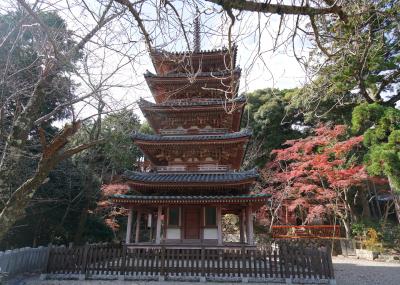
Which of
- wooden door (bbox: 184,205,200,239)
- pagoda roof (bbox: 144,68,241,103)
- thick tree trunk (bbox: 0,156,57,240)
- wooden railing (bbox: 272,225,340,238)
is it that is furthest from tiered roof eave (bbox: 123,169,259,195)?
wooden railing (bbox: 272,225,340,238)

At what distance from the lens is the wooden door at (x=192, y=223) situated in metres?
12.3

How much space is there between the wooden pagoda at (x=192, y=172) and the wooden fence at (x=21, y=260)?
3.56 meters

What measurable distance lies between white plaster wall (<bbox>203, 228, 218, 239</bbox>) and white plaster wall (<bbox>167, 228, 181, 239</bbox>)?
3.98ft

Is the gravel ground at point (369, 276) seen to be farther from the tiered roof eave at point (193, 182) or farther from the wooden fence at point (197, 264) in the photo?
the tiered roof eave at point (193, 182)

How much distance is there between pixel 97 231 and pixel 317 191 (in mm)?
15861

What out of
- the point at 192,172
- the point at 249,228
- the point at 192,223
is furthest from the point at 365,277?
the point at 192,172

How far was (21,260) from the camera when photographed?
983 cm

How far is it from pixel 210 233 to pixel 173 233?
5.63 feet

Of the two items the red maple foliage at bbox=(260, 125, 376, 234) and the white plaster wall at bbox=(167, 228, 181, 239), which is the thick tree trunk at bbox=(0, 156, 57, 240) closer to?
the white plaster wall at bbox=(167, 228, 181, 239)

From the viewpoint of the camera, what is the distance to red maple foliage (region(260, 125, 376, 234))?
1834cm

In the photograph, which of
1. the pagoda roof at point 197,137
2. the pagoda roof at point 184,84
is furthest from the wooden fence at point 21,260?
the pagoda roof at point 184,84

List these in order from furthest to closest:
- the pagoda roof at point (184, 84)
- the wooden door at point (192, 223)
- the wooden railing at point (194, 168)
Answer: the pagoda roof at point (184, 84)
the wooden railing at point (194, 168)
the wooden door at point (192, 223)

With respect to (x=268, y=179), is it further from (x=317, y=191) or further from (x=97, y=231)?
(x=97, y=231)

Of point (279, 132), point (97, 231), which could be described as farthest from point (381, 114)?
point (97, 231)
